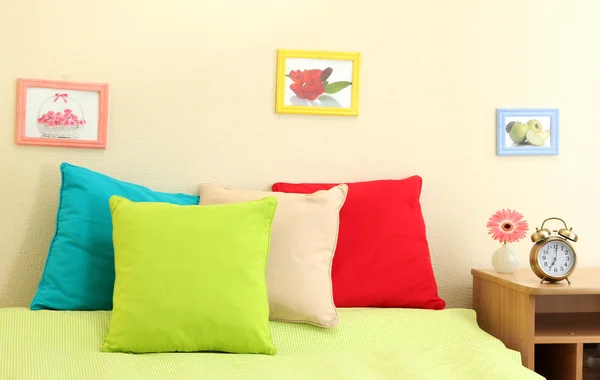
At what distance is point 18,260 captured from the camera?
231 cm

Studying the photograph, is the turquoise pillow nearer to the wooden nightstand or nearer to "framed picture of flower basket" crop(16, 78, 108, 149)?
"framed picture of flower basket" crop(16, 78, 108, 149)

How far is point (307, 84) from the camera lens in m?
2.47

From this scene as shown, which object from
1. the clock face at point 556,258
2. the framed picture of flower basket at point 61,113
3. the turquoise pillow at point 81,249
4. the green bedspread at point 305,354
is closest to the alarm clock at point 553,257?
the clock face at point 556,258

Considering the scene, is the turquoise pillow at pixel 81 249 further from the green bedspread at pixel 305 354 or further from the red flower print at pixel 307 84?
the red flower print at pixel 307 84

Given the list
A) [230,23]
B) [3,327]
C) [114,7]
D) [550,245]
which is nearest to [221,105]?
[230,23]

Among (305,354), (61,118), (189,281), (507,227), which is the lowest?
(305,354)

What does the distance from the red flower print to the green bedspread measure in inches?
33.0

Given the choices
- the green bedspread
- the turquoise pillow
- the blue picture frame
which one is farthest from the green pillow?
the blue picture frame

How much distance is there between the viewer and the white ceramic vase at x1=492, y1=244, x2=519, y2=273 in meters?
2.28

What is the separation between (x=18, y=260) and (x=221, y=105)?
904mm

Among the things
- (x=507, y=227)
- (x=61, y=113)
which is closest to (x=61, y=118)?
(x=61, y=113)

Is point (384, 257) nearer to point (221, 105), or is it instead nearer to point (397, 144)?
point (397, 144)

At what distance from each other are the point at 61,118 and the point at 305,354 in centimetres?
123

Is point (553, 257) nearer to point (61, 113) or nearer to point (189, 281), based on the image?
point (189, 281)
